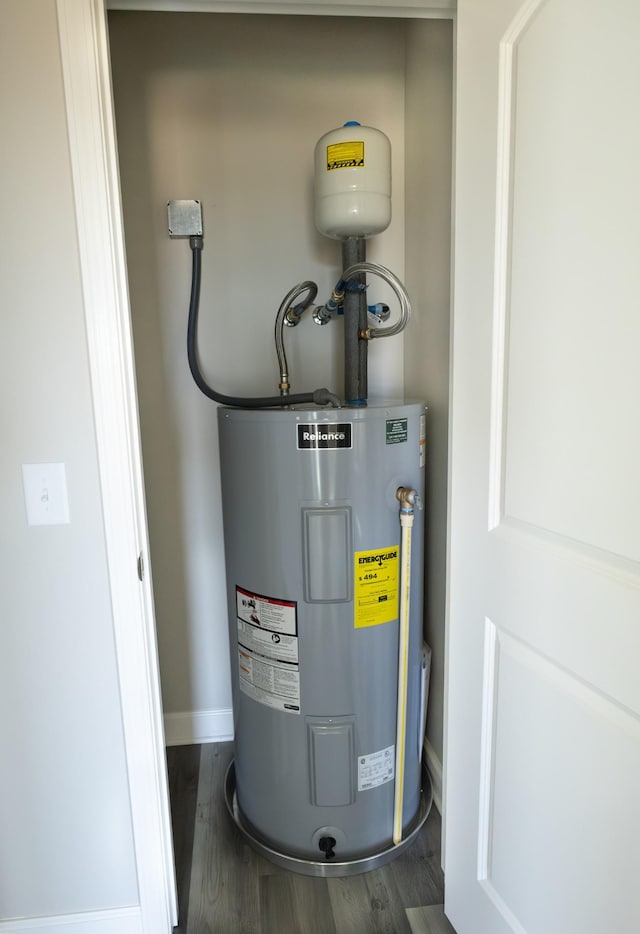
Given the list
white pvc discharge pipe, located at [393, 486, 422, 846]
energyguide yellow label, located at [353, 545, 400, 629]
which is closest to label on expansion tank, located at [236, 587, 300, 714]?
energyguide yellow label, located at [353, 545, 400, 629]

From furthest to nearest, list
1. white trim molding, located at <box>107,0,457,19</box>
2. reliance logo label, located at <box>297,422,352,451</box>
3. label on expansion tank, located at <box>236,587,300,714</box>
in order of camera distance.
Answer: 1. label on expansion tank, located at <box>236,587,300,714</box>
2. reliance logo label, located at <box>297,422,352,451</box>
3. white trim molding, located at <box>107,0,457,19</box>

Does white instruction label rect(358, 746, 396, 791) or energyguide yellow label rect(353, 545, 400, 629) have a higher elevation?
energyguide yellow label rect(353, 545, 400, 629)

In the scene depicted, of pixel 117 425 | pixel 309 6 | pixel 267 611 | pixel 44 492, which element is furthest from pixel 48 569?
pixel 309 6

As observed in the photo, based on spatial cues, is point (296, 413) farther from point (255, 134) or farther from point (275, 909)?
point (275, 909)

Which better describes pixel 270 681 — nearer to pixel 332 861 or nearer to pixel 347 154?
pixel 332 861

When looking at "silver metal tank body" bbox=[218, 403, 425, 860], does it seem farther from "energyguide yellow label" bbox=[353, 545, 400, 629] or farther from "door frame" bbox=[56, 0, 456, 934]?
"door frame" bbox=[56, 0, 456, 934]

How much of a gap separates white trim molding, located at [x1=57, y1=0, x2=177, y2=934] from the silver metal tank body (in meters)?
0.30

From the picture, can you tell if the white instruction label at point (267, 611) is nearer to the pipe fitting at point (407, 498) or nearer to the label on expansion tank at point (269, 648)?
the label on expansion tank at point (269, 648)

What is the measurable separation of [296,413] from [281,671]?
2.11 feet

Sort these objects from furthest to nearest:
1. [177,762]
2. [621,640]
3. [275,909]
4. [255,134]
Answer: [177,762] < [255,134] < [275,909] < [621,640]

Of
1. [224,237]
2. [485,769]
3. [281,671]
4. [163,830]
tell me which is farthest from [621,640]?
[224,237]

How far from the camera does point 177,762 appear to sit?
6.10 feet

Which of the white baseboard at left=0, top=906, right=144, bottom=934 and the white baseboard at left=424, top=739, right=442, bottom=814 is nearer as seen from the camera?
the white baseboard at left=0, top=906, right=144, bottom=934

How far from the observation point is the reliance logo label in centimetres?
125
